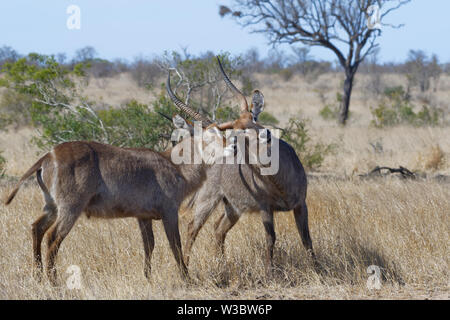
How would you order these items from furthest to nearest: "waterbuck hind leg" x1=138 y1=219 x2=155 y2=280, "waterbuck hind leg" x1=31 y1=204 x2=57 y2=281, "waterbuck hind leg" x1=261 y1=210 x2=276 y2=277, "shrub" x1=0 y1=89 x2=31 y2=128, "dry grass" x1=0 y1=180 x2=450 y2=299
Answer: "shrub" x1=0 y1=89 x2=31 y2=128, "waterbuck hind leg" x1=138 y1=219 x2=155 y2=280, "waterbuck hind leg" x1=261 y1=210 x2=276 y2=277, "waterbuck hind leg" x1=31 y1=204 x2=57 y2=281, "dry grass" x1=0 y1=180 x2=450 y2=299

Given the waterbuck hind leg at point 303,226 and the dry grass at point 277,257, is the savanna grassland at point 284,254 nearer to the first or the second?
the dry grass at point 277,257

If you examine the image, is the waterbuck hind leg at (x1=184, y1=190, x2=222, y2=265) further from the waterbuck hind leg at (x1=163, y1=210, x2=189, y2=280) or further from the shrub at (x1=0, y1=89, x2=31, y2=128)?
the shrub at (x1=0, y1=89, x2=31, y2=128)

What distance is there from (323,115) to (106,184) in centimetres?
1849

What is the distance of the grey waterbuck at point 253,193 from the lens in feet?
18.0

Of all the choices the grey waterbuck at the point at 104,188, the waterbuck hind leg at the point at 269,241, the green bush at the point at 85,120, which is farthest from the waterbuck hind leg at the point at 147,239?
the green bush at the point at 85,120

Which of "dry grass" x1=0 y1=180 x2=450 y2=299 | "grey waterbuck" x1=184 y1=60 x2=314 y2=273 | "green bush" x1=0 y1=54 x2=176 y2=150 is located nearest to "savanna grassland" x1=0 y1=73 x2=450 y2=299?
"dry grass" x1=0 y1=180 x2=450 y2=299

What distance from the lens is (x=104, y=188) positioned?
5070 millimetres

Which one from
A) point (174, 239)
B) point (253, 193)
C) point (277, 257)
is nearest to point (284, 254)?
point (277, 257)

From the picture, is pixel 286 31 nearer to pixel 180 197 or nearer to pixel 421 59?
pixel 180 197

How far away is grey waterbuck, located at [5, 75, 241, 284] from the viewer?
16.0 ft

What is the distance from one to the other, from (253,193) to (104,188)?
1593 millimetres

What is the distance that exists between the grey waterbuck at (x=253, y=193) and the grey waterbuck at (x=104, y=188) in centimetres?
51

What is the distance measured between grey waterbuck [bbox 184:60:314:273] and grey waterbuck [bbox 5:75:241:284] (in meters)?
0.51

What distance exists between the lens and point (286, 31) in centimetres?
1980
